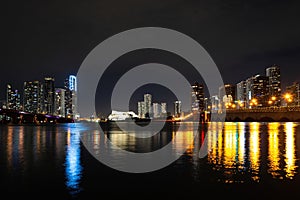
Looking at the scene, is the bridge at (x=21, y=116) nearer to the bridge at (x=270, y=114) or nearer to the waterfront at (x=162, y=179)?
the bridge at (x=270, y=114)

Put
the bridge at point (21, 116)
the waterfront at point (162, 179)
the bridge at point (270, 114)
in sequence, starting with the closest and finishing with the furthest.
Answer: the waterfront at point (162, 179)
the bridge at point (270, 114)
the bridge at point (21, 116)

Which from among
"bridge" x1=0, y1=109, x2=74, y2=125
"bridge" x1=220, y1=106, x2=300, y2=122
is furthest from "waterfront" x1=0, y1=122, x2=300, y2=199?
"bridge" x1=0, y1=109, x2=74, y2=125

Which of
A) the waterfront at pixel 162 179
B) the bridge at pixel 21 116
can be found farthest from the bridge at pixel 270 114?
the waterfront at pixel 162 179

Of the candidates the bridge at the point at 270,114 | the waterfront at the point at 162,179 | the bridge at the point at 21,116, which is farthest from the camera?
the bridge at the point at 21,116

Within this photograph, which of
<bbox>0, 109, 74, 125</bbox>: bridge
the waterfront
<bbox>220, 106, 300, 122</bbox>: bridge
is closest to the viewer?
the waterfront

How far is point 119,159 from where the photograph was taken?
19.4 meters

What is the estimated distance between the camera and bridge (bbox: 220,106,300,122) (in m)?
104

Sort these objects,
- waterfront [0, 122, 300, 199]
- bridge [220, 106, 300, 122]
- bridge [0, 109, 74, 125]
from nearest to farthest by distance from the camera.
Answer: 1. waterfront [0, 122, 300, 199]
2. bridge [220, 106, 300, 122]
3. bridge [0, 109, 74, 125]

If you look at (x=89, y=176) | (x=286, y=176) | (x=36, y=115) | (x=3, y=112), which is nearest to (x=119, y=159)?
(x=89, y=176)

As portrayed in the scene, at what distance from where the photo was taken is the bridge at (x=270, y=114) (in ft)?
Result: 342

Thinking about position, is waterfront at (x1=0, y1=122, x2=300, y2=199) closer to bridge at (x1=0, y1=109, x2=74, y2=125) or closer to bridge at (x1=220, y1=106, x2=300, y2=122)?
bridge at (x1=220, y1=106, x2=300, y2=122)

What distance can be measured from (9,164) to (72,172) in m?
4.94

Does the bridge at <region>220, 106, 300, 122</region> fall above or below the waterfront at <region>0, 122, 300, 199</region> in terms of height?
above

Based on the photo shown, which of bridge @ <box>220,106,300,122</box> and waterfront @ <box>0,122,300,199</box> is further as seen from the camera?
bridge @ <box>220,106,300,122</box>
